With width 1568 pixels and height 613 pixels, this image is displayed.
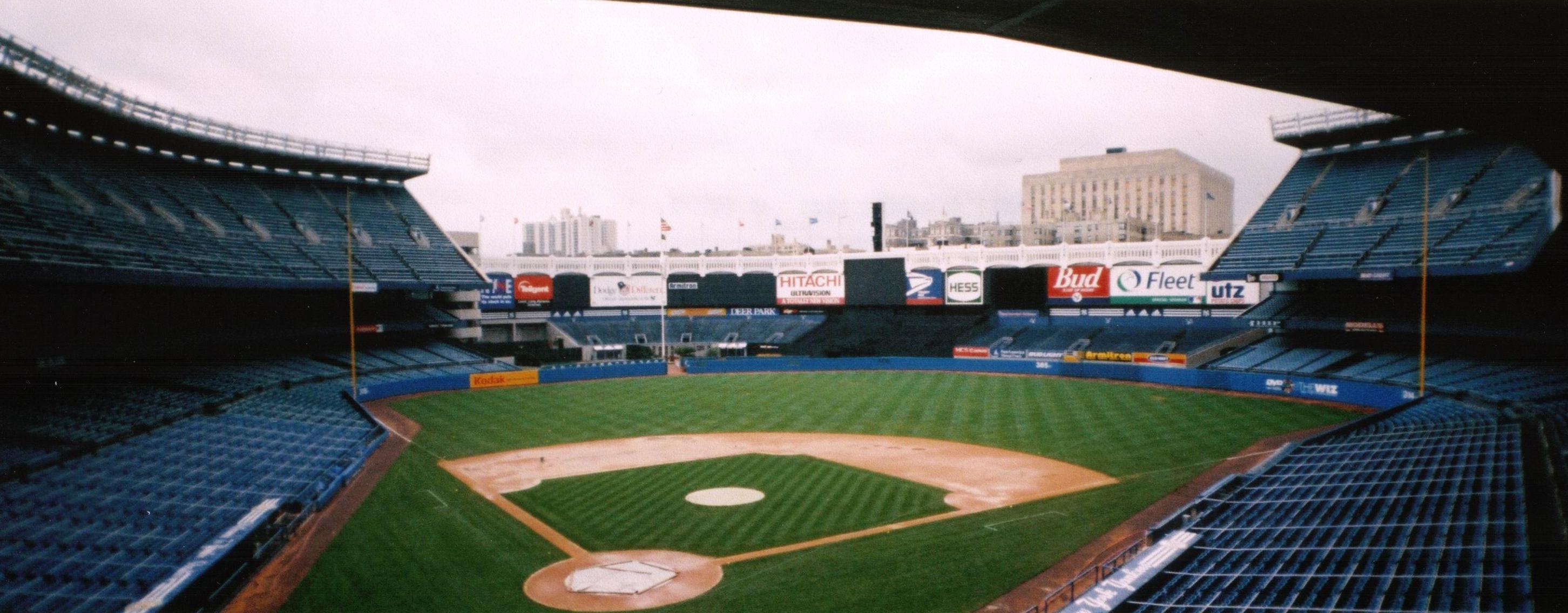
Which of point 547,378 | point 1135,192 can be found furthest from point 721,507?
point 1135,192

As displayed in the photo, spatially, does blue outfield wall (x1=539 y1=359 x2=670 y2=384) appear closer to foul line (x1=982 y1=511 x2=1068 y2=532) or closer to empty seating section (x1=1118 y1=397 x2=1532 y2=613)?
foul line (x1=982 y1=511 x2=1068 y2=532)

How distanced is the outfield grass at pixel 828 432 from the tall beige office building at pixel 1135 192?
71.1 m

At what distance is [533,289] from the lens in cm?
6462

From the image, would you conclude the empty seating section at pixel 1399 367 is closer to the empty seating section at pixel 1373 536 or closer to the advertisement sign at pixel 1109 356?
the advertisement sign at pixel 1109 356

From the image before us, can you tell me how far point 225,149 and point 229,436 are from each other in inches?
1079

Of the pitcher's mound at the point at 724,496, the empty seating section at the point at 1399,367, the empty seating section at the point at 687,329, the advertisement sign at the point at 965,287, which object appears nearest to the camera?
the pitcher's mound at the point at 724,496

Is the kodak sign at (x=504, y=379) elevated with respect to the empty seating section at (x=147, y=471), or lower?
lower

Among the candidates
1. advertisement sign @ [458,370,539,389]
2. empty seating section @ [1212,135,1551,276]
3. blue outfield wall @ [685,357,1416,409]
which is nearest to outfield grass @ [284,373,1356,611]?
advertisement sign @ [458,370,539,389]

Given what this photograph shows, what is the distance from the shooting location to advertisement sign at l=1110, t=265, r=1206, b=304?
164ft

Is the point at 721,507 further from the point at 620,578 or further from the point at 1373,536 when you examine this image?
the point at 1373,536

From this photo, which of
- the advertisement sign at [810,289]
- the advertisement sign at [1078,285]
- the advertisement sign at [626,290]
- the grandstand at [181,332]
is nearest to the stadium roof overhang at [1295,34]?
the grandstand at [181,332]

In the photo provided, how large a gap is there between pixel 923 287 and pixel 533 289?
104 feet

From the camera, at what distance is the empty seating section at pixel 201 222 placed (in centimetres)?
2575

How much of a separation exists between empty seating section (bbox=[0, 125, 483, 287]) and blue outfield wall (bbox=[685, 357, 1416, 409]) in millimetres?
21093
